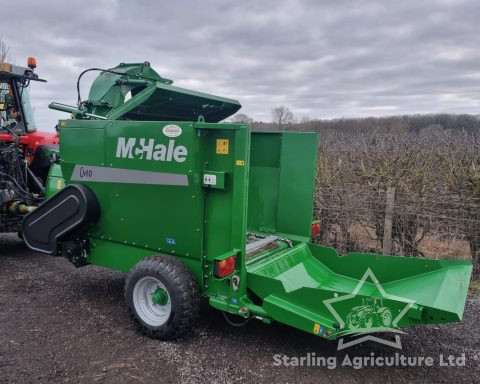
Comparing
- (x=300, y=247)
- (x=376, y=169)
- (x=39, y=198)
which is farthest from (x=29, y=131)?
(x=376, y=169)

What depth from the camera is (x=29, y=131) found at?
19.2ft

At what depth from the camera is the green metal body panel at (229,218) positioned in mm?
3018

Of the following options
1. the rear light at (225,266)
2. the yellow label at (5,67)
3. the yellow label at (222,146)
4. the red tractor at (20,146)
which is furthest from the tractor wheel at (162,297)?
the yellow label at (5,67)

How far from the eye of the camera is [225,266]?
3.06 m

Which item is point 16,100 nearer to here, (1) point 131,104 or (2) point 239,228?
(1) point 131,104

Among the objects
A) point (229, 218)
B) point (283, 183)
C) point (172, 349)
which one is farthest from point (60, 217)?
point (283, 183)

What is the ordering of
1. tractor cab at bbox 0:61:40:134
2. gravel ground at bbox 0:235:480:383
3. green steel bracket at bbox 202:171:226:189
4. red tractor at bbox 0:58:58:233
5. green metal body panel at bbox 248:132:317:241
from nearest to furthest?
gravel ground at bbox 0:235:480:383
green steel bracket at bbox 202:171:226:189
green metal body panel at bbox 248:132:317:241
red tractor at bbox 0:58:58:233
tractor cab at bbox 0:61:40:134

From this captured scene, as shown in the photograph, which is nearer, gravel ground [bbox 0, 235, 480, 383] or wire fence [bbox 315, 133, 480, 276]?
gravel ground [bbox 0, 235, 480, 383]

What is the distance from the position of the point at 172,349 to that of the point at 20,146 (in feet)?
13.1

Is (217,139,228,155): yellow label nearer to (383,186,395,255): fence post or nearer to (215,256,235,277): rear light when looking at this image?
(215,256,235,277): rear light

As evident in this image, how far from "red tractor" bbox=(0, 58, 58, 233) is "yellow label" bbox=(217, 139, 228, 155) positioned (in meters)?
3.28

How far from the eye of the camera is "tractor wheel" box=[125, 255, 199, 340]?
10.7 feet

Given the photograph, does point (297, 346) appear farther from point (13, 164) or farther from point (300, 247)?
point (13, 164)

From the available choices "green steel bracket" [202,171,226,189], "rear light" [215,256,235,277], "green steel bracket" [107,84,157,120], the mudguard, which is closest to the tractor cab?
the mudguard
